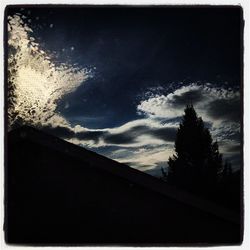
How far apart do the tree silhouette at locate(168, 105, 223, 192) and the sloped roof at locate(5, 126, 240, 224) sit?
0.07 m

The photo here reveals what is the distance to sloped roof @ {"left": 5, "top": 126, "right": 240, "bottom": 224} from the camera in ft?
9.43

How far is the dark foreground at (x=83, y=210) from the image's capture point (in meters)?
2.86

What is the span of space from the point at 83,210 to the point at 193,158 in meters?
0.78

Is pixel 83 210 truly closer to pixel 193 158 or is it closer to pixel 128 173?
pixel 128 173

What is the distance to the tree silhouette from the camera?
288 cm

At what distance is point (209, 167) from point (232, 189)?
20cm

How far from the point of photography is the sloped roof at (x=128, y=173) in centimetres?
287

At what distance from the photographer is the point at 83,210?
2881 millimetres

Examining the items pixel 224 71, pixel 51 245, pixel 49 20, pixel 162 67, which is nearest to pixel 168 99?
pixel 162 67

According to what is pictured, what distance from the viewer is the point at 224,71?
114 inches

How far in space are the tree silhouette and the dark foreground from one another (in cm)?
9

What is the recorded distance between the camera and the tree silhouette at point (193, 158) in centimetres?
288

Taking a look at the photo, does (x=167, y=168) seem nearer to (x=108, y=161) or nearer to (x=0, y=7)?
(x=108, y=161)

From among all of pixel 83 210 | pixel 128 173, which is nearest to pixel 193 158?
pixel 128 173
